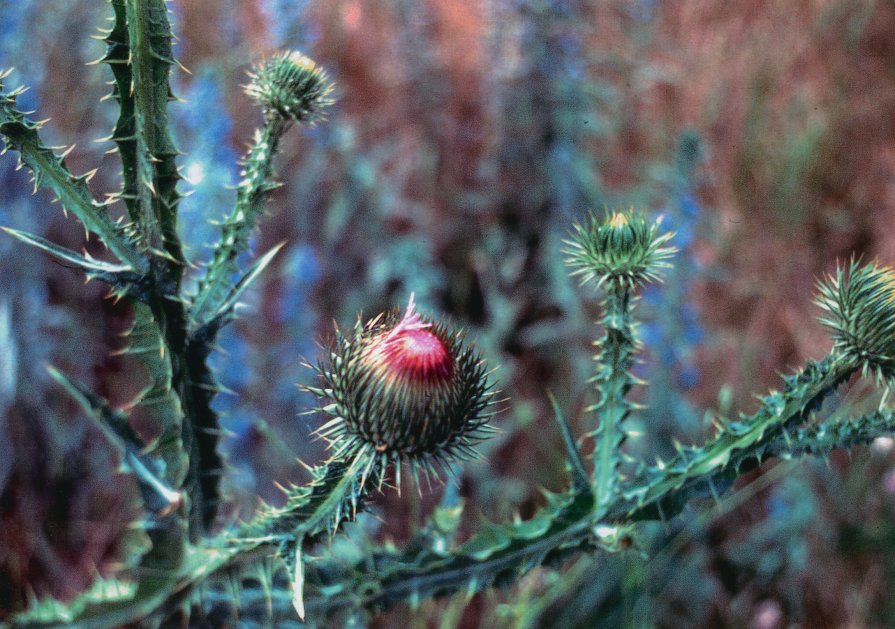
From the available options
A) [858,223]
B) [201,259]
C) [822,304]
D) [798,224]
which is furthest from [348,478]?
[858,223]

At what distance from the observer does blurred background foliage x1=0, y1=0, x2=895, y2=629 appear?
8.91ft

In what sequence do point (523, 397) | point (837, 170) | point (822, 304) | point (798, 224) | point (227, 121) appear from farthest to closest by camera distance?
1. point (837, 170)
2. point (798, 224)
3. point (523, 397)
4. point (227, 121)
5. point (822, 304)

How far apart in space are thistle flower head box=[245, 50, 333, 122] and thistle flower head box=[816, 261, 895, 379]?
3.11 feet

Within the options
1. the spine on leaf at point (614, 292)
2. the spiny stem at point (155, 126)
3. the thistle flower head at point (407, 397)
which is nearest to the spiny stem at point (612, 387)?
the spine on leaf at point (614, 292)

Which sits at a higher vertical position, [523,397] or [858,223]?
[858,223]

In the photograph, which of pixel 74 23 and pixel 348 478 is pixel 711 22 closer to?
pixel 74 23

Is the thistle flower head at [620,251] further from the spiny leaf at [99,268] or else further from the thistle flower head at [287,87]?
the spiny leaf at [99,268]

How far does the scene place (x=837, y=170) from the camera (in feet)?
13.0

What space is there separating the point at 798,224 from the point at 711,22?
151 centimetres

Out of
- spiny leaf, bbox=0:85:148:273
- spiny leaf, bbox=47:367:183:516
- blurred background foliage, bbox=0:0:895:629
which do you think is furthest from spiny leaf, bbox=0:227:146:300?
blurred background foliage, bbox=0:0:895:629

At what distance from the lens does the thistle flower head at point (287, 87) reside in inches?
53.4

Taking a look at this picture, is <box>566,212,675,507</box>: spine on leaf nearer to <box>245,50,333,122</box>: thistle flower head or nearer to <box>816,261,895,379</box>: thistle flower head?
<box>816,261,895,379</box>: thistle flower head

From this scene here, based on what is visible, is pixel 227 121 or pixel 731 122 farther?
pixel 731 122

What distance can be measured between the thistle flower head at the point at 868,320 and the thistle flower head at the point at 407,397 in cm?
60
